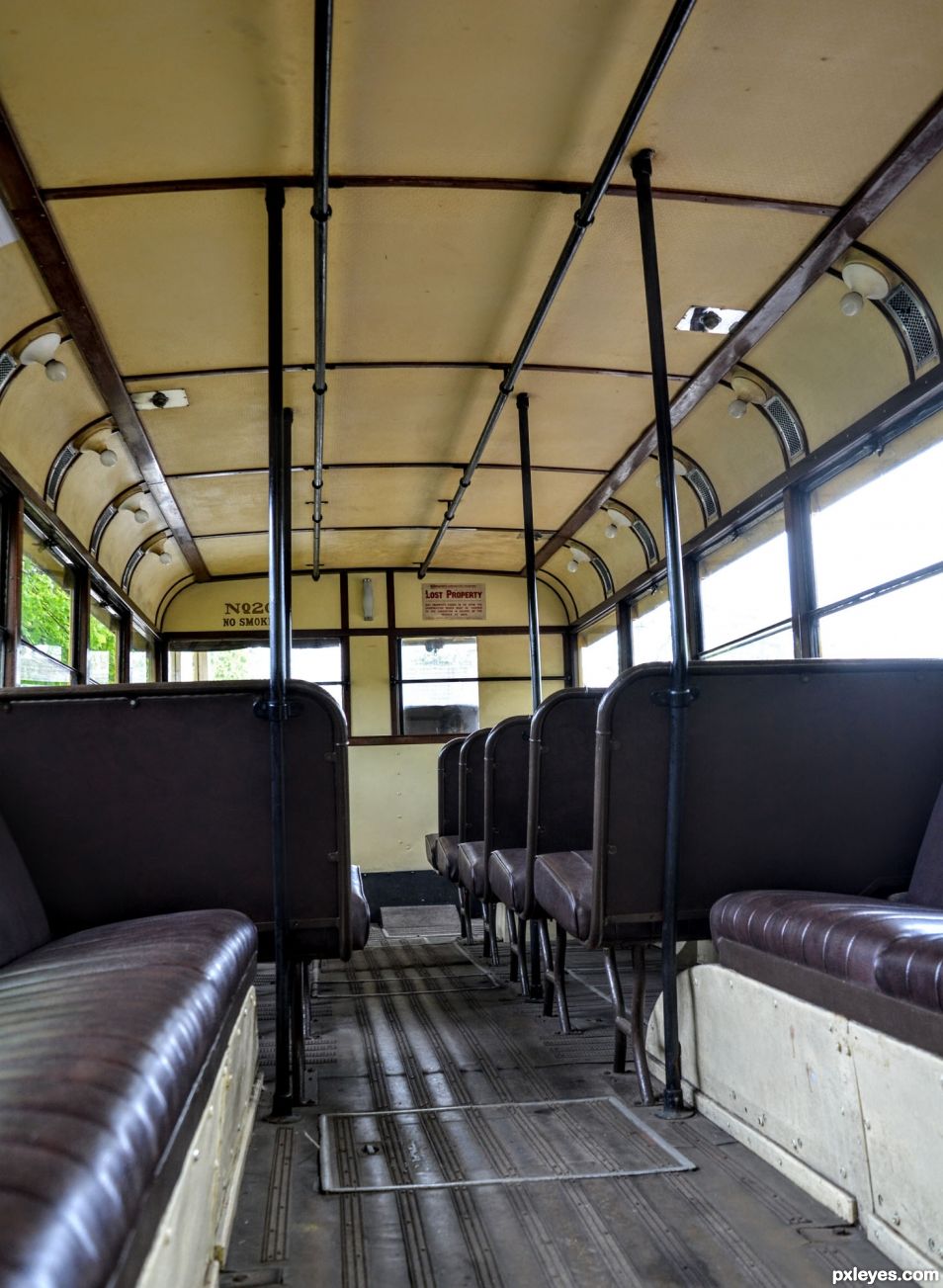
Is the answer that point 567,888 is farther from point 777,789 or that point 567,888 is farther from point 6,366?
point 6,366

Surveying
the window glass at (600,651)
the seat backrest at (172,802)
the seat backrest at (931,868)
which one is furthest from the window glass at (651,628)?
the seat backrest at (172,802)

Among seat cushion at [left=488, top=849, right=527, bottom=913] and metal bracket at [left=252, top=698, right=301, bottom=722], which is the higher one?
metal bracket at [left=252, top=698, right=301, bottom=722]

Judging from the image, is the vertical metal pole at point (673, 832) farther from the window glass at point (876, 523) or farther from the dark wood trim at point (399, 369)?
the dark wood trim at point (399, 369)

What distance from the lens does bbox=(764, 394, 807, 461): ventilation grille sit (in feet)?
17.4

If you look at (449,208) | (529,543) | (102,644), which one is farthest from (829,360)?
(102,644)

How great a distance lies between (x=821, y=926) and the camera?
6.53ft

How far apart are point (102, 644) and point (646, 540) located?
166 inches

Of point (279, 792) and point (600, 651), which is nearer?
point (279, 792)

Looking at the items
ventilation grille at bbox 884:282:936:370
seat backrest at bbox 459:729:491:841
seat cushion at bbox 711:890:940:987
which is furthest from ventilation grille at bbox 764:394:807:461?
seat cushion at bbox 711:890:940:987

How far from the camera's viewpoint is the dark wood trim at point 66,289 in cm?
329

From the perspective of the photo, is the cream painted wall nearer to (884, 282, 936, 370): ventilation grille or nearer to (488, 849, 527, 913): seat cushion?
(488, 849, 527, 913): seat cushion

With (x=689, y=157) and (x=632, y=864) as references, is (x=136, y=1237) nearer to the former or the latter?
(x=632, y=864)

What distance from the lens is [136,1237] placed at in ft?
3.15

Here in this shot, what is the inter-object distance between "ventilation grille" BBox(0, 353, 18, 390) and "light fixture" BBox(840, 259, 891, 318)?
3.53 m
